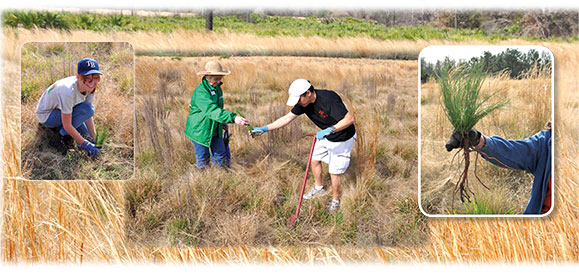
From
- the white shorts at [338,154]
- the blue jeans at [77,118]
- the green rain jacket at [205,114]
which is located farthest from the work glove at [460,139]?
the blue jeans at [77,118]

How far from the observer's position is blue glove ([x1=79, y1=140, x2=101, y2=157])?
473 cm

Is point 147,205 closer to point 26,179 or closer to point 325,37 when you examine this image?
point 26,179

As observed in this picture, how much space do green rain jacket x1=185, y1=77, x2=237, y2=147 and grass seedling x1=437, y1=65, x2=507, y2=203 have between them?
6.12 ft

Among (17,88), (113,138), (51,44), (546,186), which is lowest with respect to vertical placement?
(546,186)

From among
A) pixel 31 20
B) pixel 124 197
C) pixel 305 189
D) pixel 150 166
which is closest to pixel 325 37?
pixel 305 189

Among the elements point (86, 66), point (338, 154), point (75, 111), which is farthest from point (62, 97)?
point (338, 154)

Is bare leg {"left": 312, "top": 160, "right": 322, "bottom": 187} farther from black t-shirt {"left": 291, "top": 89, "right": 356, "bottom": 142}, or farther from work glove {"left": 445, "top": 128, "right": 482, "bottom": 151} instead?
work glove {"left": 445, "top": 128, "right": 482, "bottom": 151}

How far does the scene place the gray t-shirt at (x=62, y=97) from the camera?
4637 millimetres

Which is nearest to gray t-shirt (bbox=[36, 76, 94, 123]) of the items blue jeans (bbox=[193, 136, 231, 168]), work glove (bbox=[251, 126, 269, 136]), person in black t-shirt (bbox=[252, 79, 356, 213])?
blue jeans (bbox=[193, 136, 231, 168])

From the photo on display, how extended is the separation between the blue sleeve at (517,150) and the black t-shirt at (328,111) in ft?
4.00

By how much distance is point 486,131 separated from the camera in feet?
15.3

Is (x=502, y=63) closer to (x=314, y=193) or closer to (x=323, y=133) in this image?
(x=323, y=133)

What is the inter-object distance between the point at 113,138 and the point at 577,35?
4464 mm

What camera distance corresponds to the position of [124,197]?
4.82m
